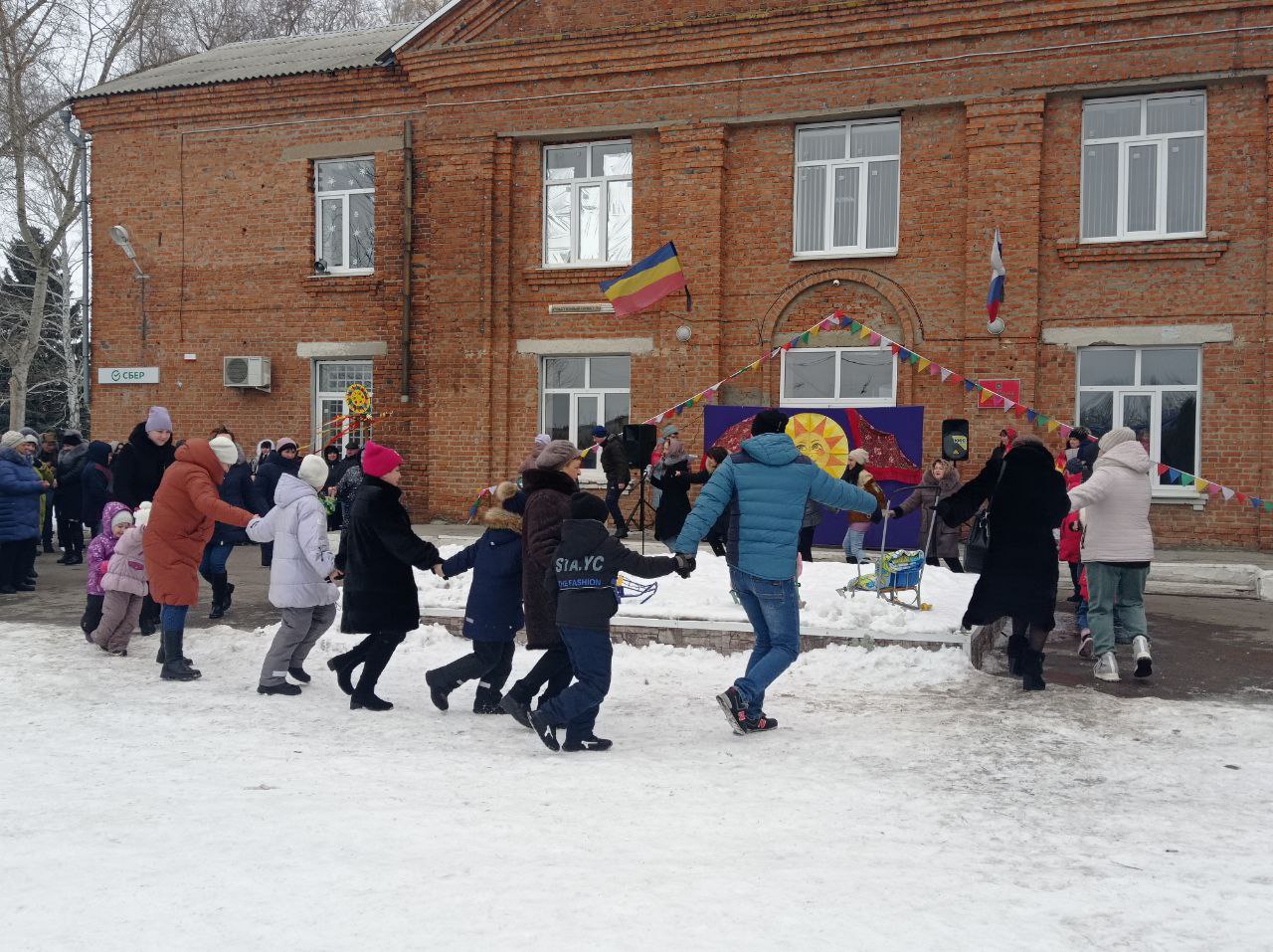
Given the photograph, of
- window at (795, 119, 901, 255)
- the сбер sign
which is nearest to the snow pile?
window at (795, 119, 901, 255)

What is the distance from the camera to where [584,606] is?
6.32 meters

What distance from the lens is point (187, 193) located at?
68.5 feet

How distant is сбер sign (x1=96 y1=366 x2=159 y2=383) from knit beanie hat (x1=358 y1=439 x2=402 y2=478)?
15757mm

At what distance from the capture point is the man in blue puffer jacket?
6.68 meters

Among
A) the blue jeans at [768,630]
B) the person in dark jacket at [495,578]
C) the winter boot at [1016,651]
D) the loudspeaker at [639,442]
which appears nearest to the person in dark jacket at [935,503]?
the loudspeaker at [639,442]

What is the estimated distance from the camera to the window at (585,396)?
18688mm

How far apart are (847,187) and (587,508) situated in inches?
491

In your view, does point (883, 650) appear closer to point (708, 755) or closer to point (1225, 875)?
point (708, 755)

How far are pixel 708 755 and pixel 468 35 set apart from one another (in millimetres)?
15448

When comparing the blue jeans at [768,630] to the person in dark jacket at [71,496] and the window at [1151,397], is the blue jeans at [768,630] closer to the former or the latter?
the window at [1151,397]

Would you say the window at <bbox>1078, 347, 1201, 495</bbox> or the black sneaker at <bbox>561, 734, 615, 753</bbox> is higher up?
the window at <bbox>1078, 347, 1201, 495</bbox>

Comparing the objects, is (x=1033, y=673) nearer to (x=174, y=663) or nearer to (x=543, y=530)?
(x=543, y=530)

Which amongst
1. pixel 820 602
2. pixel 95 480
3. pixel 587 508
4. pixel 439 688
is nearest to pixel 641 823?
pixel 587 508

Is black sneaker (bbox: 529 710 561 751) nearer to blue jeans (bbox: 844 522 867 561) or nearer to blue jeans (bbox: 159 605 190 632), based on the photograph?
blue jeans (bbox: 159 605 190 632)
